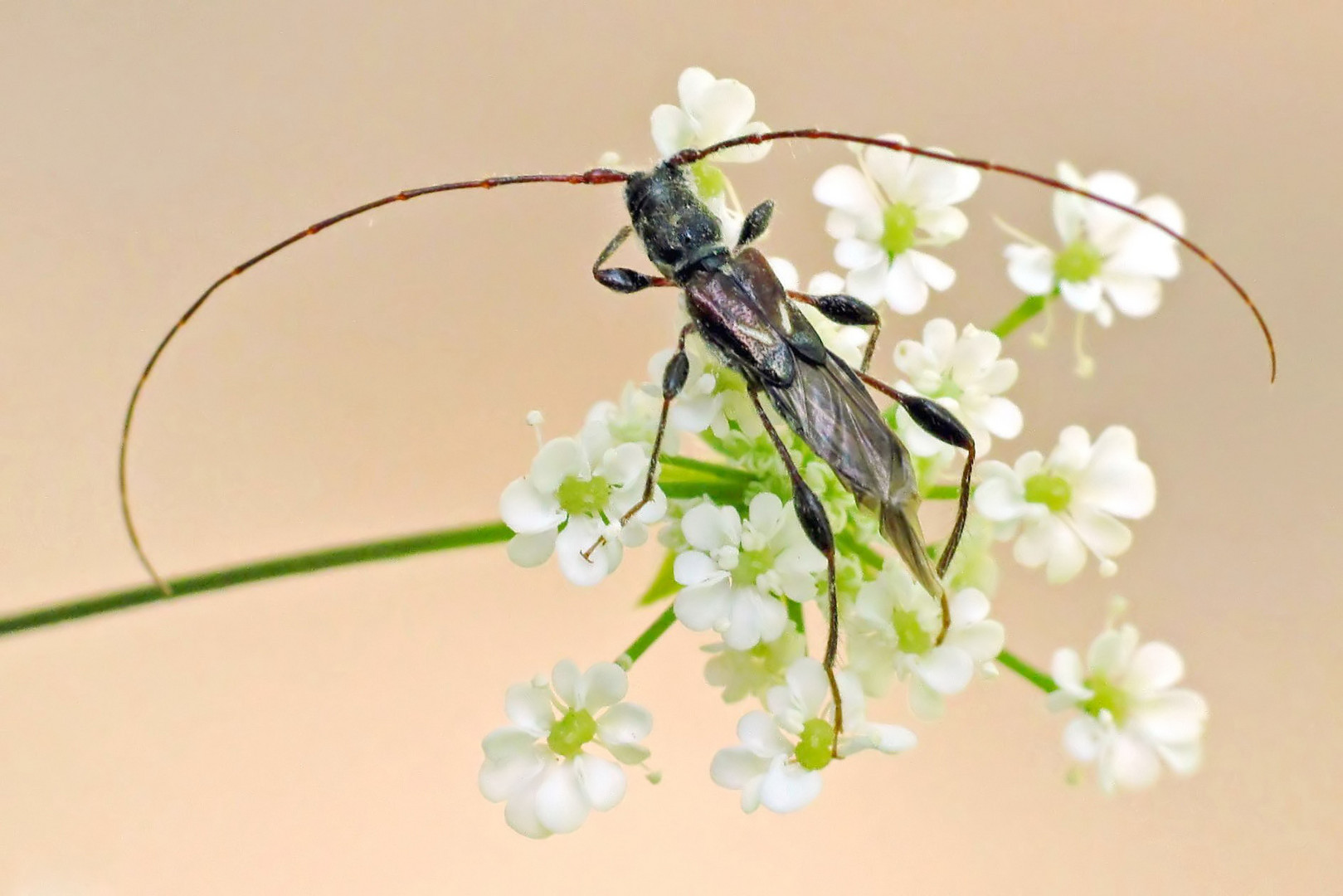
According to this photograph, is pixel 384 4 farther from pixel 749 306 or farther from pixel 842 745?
pixel 842 745

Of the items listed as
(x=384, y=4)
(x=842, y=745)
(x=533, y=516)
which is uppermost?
(x=384, y=4)

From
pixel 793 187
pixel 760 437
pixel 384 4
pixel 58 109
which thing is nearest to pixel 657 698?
pixel 793 187

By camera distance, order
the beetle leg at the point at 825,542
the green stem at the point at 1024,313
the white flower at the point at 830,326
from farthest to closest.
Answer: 1. the green stem at the point at 1024,313
2. the white flower at the point at 830,326
3. the beetle leg at the point at 825,542

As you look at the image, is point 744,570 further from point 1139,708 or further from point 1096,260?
point 1096,260

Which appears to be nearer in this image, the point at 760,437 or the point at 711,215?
the point at 760,437

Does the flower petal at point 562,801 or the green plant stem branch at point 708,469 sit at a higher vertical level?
the green plant stem branch at point 708,469

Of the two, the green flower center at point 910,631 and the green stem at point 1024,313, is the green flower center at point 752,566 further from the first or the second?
the green stem at point 1024,313

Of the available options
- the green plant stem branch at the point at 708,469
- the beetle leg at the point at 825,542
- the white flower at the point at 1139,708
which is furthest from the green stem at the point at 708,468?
the white flower at the point at 1139,708
